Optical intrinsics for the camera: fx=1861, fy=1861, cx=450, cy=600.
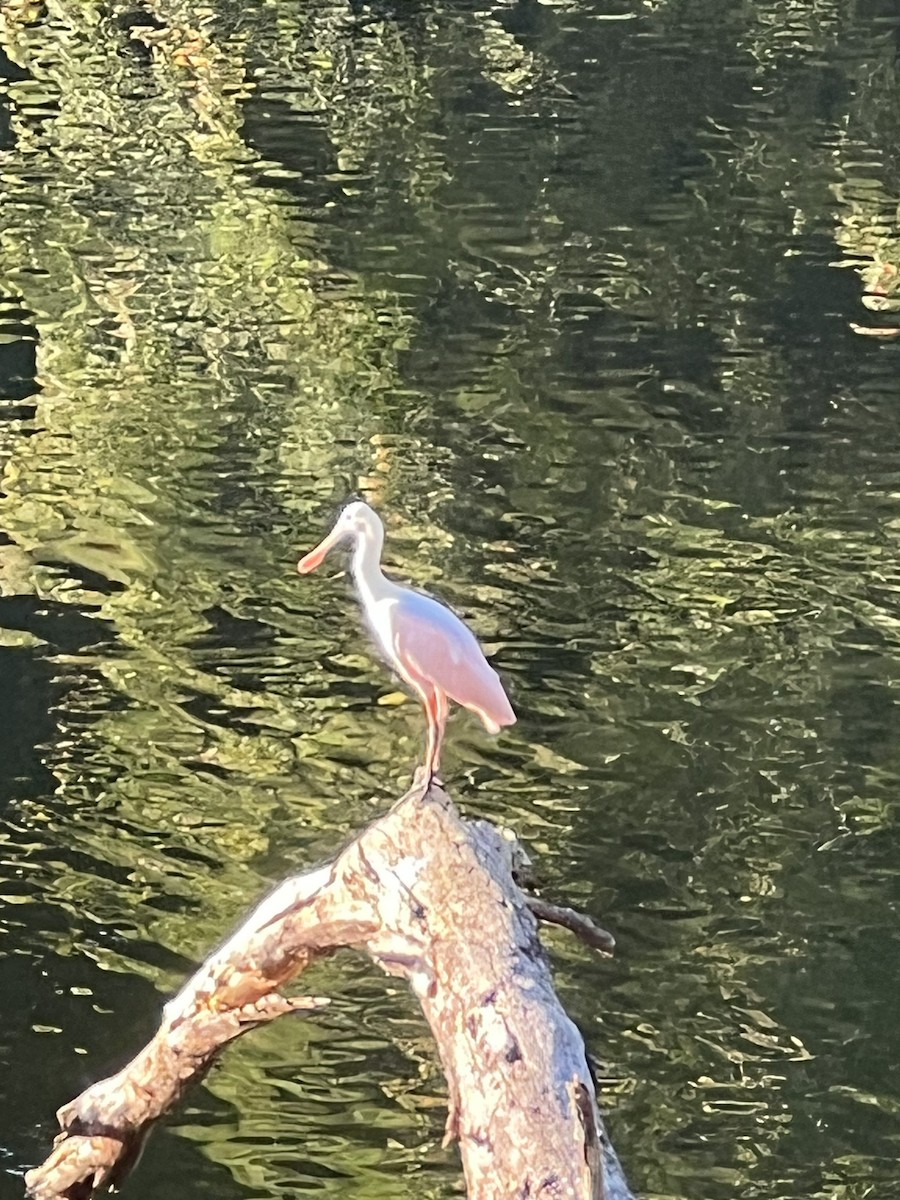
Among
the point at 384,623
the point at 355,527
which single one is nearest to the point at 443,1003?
the point at 384,623

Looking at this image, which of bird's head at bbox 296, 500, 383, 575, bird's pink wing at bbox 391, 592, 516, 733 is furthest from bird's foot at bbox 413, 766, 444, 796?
bird's head at bbox 296, 500, 383, 575

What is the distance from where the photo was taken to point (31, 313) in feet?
62.8

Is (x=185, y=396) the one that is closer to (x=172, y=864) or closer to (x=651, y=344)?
(x=651, y=344)

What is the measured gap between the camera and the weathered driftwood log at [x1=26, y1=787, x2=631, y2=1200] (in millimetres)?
4227

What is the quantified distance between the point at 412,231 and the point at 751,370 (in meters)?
5.41

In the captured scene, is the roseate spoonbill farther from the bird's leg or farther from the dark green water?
the dark green water

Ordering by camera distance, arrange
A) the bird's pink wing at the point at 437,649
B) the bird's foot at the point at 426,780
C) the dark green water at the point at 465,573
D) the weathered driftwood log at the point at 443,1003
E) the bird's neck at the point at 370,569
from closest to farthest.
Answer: the weathered driftwood log at the point at 443,1003
the bird's foot at the point at 426,780
the bird's pink wing at the point at 437,649
the bird's neck at the point at 370,569
the dark green water at the point at 465,573

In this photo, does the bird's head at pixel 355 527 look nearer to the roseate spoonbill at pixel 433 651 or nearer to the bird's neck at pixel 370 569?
the bird's neck at pixel 370 569

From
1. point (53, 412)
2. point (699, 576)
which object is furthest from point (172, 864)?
point (53, 412)

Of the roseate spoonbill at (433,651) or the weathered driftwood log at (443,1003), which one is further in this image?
the roseate spoonbill at (433,651)

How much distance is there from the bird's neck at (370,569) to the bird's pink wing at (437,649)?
7.1 inches

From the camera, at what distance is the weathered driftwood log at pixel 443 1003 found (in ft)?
13.9

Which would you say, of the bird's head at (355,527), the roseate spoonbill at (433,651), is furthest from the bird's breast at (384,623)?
the bird's head at (355,527)

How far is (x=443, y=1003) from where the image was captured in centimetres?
462
